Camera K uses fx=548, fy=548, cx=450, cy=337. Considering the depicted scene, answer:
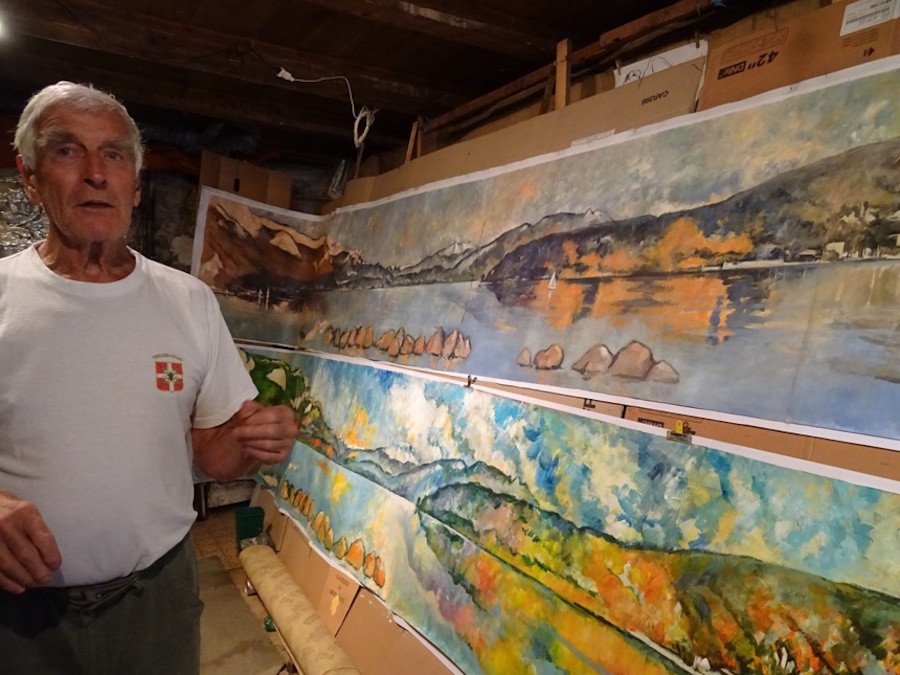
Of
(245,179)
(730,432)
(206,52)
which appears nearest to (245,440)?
(730,432)

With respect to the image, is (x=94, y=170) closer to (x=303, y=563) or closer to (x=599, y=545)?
(x=599, y=545)

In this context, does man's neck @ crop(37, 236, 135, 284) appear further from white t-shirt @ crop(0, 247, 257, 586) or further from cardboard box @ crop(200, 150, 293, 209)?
cardboard box @ crop(200, 150, 293, 209)

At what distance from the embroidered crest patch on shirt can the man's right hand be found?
0.99 ft

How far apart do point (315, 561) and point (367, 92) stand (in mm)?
2012

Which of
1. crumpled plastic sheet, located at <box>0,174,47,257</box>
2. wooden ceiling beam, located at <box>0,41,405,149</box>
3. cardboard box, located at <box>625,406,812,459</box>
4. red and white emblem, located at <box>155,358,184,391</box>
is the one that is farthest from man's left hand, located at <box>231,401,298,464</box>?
crumpled plastic sheet, located at <box>0,174,47,257</box>

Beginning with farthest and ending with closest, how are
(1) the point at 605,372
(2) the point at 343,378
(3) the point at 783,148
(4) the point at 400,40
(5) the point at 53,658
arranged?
(2) the point at 343,378, (4) the point at 400,40, (1) the point at 605,372, (3) the point at 783,148, (5) the point at 53,658

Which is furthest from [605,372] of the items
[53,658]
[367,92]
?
[367,92]

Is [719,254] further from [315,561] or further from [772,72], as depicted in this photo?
[315,561]

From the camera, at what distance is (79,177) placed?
1.10m

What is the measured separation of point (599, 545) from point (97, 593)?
1.07 metres

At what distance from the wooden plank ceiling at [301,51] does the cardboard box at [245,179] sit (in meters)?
0.23

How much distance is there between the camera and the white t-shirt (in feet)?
3.27

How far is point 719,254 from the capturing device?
3.98ft

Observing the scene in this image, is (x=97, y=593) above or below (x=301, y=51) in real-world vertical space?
below
